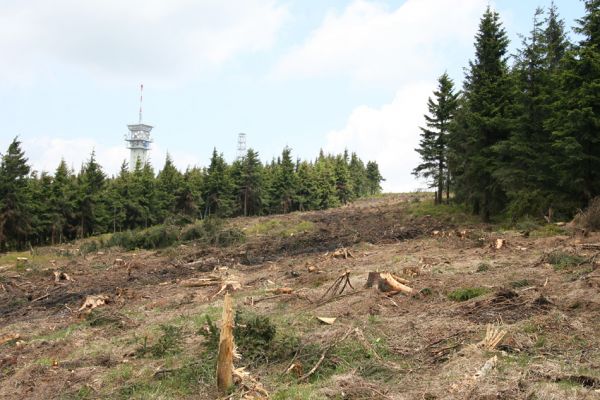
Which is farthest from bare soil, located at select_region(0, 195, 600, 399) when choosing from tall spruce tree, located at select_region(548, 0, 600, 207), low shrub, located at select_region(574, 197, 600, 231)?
tall spruce tree, located at select_region(548, 0, 600, 207)

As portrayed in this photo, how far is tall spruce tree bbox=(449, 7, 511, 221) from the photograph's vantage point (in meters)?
28.0

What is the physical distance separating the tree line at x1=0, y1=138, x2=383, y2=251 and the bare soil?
2023cm

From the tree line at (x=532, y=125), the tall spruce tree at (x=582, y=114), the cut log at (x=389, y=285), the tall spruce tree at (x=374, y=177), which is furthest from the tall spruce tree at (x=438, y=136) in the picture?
the tall spruce tree at (x=374, y=177)

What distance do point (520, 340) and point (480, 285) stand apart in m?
3.67

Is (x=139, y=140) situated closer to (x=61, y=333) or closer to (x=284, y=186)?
(x=284, y=186)

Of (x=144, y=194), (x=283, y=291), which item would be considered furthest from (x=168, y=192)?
(x=283, y=291)

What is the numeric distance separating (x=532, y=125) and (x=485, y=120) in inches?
123

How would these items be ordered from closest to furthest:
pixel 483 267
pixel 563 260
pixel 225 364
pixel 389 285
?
pixel 225 364 → pixel 389 285 → pixel 563 260 → pixel 483 267

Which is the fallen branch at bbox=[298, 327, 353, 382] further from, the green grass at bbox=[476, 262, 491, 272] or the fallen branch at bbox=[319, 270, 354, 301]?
the green grass at bbox=[476, 262, 491, 272]

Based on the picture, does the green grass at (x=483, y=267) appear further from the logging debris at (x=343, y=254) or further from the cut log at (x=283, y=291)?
the logging debris at (x=343, y=254)

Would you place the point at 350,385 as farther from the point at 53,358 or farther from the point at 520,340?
the point at 53,358

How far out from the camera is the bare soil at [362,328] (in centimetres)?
590

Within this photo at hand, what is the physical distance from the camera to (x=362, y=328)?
8.34m

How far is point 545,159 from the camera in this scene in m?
23.2
